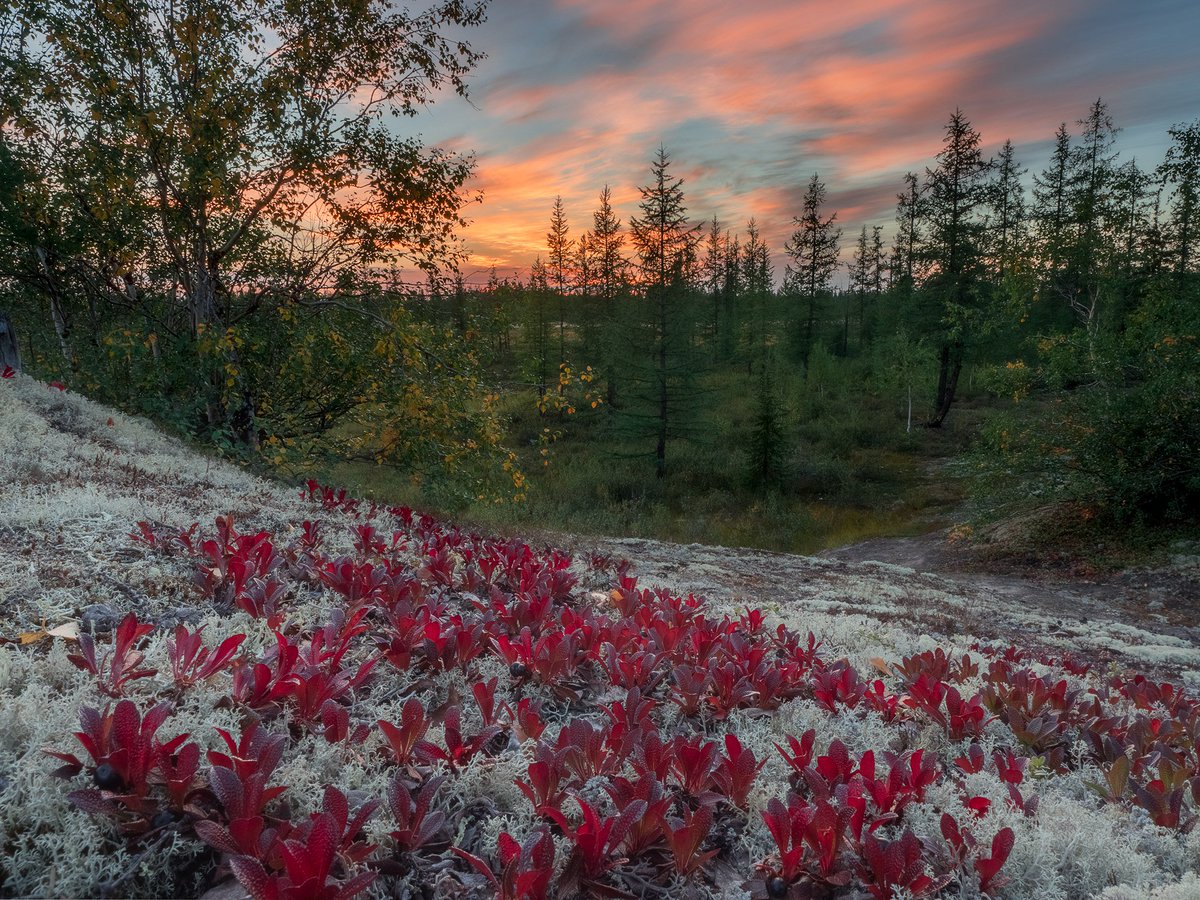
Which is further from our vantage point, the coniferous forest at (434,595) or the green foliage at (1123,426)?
the green foliage at (1123,426)

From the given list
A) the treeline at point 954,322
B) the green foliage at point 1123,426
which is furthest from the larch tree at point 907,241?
the green foliage at point 1123,426

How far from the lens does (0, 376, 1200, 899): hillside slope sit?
4.70ft

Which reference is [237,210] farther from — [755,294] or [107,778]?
[755,294]

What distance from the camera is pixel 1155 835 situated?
1.92 m

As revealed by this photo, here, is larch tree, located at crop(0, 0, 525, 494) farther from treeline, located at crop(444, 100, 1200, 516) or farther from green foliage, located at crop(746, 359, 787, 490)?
green foliage, located at crop(746, 359, 787, 490)

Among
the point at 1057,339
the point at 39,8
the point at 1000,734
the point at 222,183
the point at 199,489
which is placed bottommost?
the point at 1000,734

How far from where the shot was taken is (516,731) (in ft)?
6.86

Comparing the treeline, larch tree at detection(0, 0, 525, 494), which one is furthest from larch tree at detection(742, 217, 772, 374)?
larch tree at detection(0, 0, 525, 494)

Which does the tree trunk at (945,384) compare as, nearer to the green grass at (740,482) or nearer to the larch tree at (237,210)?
the green grass at (740,482)

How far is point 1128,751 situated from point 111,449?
298 inches

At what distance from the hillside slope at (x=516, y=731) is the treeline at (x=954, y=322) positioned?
16.1 ft

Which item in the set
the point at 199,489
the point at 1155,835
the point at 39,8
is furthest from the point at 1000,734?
the point at 39,8

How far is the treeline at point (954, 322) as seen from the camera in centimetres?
1427

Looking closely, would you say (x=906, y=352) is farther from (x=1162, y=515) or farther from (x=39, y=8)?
(x=39, y=8)
